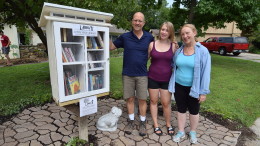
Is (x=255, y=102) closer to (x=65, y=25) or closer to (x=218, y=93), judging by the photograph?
(x=218, y=93)

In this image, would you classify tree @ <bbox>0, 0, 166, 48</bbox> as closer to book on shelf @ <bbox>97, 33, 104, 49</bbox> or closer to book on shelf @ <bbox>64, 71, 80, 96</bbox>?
book on shelf @ <bbox>97, 33, 104, 49</bbox>

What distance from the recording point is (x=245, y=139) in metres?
2.99

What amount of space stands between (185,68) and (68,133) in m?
2.08

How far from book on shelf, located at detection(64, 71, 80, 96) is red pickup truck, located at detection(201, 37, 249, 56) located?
16656 millimetres

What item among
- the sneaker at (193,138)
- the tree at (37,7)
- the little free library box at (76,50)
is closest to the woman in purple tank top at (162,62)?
the sneaker at (193,138)

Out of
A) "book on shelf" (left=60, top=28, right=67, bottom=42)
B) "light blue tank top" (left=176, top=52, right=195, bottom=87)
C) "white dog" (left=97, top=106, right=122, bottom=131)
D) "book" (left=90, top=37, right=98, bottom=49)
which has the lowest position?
"white dog" (left=97, top=106, right=122, bottom=131)

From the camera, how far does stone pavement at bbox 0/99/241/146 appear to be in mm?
2666

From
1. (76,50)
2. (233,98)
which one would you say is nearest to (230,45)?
Result: (233,98)

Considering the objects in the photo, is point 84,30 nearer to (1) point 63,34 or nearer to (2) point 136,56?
(1) point 63,34

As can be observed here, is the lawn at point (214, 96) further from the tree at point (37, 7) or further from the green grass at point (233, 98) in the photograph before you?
the tree at point (37, 7)

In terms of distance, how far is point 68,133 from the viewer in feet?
9.35

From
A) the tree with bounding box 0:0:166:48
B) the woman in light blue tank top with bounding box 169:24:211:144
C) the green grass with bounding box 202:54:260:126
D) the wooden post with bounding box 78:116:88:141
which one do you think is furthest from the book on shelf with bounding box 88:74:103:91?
the green grass with bounding box 202:54:260:126

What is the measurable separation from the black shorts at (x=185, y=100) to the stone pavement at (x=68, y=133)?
570 millimetres

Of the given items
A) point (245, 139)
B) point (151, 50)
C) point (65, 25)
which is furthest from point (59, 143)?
point (245, 139)
